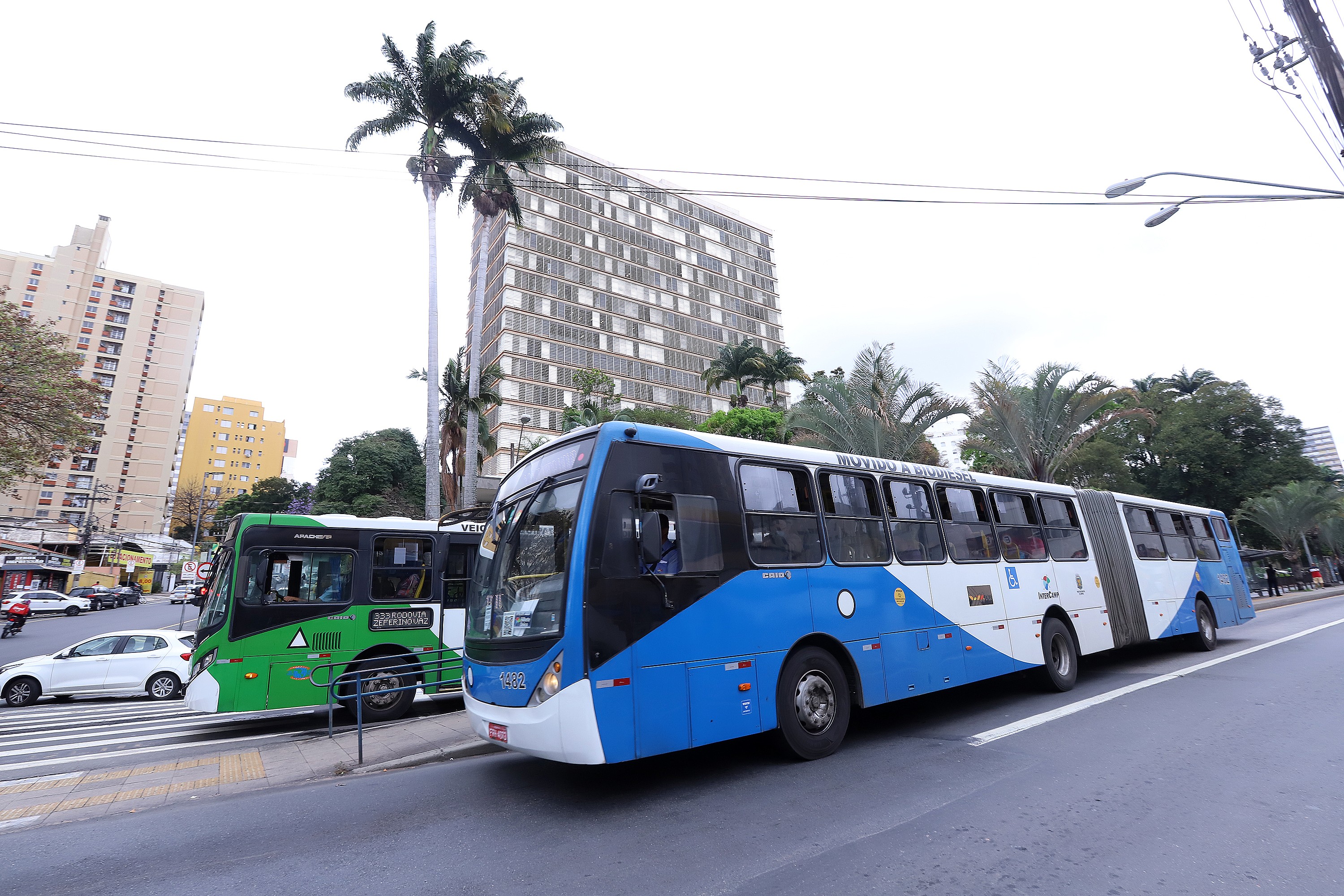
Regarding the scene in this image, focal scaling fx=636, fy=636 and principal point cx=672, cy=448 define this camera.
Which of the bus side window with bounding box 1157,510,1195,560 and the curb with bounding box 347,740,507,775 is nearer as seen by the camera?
the curb with bounding box 347,740,507,775

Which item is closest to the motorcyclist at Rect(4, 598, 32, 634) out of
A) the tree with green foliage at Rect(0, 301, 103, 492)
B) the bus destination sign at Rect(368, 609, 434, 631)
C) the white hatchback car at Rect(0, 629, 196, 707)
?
the tree with green foliage at Rect(0, 301, 103, 492)

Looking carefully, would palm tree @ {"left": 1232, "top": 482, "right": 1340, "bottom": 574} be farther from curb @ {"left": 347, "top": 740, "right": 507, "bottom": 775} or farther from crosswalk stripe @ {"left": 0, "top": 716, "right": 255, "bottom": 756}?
crosswalk stripe @ {"left": 0, "top": 716, "right": 255, "bottom": 756}

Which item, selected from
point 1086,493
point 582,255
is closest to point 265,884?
point 1086,493

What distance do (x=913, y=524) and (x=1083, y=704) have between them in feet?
11.3

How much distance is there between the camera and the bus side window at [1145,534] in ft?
40.1

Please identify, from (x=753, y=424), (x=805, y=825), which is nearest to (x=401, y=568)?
(x=805, y=825)

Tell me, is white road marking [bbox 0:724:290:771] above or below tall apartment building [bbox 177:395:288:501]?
below

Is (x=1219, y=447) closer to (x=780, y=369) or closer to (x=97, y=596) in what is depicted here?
(x=780, y=369)

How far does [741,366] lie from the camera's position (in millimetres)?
45875

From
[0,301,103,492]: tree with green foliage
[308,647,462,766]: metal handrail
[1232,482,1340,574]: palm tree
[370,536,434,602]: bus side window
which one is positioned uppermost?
[0,301,103,492]: tree with green foliage

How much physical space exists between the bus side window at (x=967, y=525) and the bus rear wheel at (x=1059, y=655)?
5.49 feet

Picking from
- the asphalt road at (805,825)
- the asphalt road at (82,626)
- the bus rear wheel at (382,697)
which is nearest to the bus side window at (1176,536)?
the asphalt road at (805,825)

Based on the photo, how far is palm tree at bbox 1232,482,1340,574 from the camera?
34281mm

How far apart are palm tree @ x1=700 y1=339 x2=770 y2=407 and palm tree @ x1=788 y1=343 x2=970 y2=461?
90.4ft
